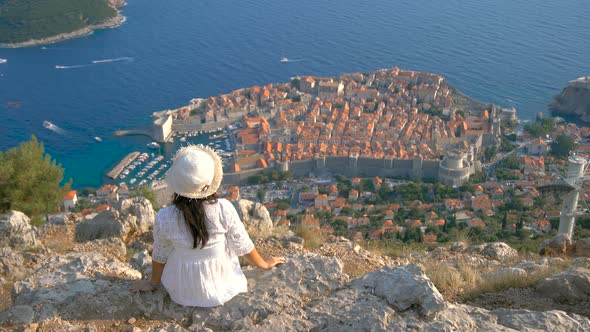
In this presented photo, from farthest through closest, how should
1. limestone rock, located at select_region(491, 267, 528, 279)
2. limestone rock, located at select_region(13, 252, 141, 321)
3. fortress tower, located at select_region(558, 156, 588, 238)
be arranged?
fortress tower, located at select_region(558, 156, 588, 238), limestone rock, located at select_region(491, 267, 528, 279), limestone rock, located at select_region(13, 252, 141, 321)

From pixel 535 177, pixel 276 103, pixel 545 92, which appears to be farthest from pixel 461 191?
pixel 545 92

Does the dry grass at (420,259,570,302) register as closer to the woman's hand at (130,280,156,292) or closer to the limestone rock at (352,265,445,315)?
the limestone rock at (352,265,445,315)

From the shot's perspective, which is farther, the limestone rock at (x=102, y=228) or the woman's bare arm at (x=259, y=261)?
the limestone rock at (x=102, y=228)

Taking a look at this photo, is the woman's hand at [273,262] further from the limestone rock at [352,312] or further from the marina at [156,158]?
the marina at [156,158]

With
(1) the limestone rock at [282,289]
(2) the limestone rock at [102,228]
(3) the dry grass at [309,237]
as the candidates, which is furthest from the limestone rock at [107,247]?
(1) the limestone rock at [282,289]

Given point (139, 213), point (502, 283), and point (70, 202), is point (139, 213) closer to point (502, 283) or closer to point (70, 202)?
point (502, 283)

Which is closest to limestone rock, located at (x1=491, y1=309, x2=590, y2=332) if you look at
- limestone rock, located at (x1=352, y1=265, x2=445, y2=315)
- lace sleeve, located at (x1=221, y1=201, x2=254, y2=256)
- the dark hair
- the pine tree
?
limestone rock, located at (x1=352, y1=265, x2=445, y2=315)

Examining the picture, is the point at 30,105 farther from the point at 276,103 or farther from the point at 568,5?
the point at 568,5
